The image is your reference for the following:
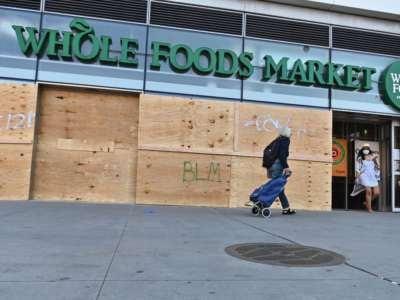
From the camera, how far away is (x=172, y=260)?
456 cm

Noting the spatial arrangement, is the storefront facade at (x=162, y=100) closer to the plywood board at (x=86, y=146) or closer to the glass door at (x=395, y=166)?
the plywood board at (x=86, y=146)

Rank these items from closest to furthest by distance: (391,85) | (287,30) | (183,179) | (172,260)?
(172,260), (183,179), (287,30), (391,85)

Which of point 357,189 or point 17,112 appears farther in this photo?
point 357,189

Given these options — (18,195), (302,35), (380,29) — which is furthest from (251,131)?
(18,195)

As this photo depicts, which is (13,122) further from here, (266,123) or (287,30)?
(287,30)

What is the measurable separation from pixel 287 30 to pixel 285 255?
8607mm

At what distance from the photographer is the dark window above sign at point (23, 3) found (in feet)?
35.2

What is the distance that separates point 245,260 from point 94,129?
7302mm

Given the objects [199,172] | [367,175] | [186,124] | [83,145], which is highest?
[186,124]

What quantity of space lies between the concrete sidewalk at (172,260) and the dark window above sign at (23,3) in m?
5.48

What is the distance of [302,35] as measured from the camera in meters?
12.3

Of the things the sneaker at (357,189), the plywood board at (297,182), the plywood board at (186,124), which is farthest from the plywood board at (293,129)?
the sneaker at (357,189)

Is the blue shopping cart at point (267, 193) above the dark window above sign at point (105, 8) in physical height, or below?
below

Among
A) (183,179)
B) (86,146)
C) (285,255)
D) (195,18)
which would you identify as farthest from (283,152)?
(86,146)
